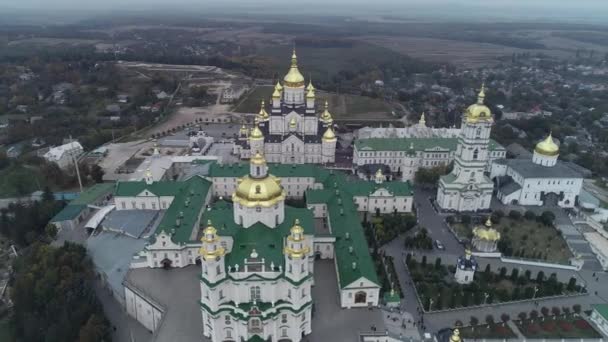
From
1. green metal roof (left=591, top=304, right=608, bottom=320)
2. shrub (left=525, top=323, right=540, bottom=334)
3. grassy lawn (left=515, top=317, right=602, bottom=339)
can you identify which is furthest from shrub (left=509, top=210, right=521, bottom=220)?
shrub (left=525, top=323, right=540, bottom=334)

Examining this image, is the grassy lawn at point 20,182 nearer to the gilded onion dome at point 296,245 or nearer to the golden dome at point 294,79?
the golden dome at point 294,79

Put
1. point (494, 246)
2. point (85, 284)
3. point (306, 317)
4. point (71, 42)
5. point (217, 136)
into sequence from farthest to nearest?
point (71, 42), point (217, 136), point (494, 246), point (85, 284), point (306, 317)

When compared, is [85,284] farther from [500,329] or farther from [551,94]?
[551,94]

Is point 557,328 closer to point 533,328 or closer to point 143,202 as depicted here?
point 533,328

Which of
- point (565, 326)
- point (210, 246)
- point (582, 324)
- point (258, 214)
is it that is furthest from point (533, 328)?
point (210, 246)

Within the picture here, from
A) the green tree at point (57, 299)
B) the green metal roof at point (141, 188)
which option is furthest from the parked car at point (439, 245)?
the green tree at point (57, 299)

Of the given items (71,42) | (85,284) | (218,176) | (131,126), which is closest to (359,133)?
(218,176)
